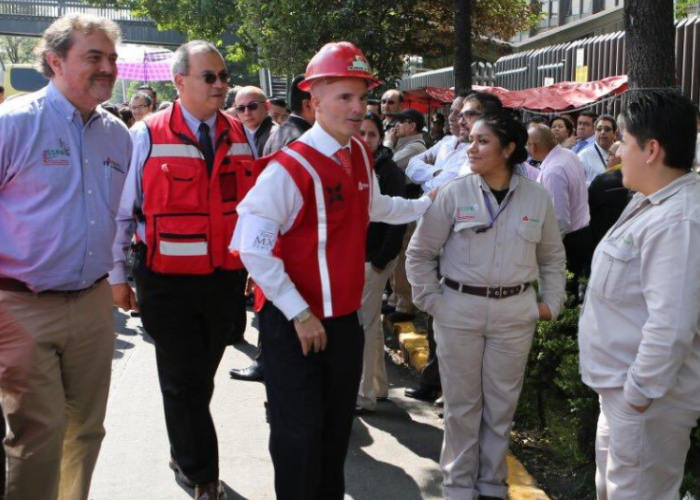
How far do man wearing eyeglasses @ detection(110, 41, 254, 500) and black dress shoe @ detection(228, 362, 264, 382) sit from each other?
238 cm

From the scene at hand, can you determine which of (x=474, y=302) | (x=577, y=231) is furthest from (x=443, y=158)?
(x=474, y=302)

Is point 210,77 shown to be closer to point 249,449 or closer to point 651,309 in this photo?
point 249,449

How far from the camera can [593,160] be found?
9945 mm

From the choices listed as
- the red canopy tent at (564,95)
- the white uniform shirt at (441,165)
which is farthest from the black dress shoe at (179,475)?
the red canopy tent at (564,95)

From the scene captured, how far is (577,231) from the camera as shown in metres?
7.15

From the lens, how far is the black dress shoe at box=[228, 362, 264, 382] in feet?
23.1

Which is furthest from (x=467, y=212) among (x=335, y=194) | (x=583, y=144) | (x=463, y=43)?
(x=463, y=43)

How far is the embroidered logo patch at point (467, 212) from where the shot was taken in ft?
14.5

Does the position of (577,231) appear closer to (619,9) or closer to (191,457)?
(191,457)

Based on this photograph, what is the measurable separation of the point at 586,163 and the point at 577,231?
3024 millimetres

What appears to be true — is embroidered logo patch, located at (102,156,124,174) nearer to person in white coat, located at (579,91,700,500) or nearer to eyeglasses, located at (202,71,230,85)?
eyeglasses, located at (202,71,230,85)

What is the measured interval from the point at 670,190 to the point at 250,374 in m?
4.59

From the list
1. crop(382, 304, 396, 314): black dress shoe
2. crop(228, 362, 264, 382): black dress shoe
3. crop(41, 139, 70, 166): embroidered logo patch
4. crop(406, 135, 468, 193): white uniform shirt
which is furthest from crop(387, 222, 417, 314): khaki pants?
crop(41, 139, 70, 166): embroidered logo patch

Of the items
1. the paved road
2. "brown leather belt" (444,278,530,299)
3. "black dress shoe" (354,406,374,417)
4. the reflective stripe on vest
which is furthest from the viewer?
"black dress shoe" (354,406,374,417)
